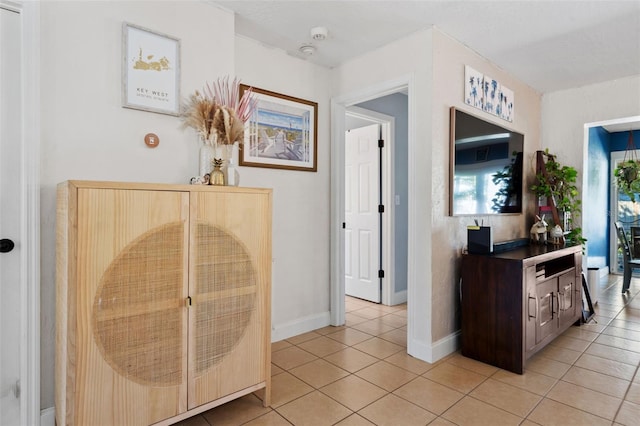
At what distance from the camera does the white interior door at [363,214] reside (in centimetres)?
412

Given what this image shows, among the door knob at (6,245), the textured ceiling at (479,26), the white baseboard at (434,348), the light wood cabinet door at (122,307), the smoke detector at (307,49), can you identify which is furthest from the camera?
the smoke detector at (307,49)

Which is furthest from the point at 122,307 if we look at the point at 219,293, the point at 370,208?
the point at 370,208

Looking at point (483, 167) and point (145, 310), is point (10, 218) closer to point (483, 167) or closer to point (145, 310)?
point (145, 310)

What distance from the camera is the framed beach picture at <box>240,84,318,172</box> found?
278 centimetres

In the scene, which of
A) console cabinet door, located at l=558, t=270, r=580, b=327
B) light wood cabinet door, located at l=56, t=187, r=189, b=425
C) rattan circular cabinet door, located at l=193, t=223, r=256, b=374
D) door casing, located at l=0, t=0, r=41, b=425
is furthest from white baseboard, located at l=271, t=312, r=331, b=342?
console cabinet door, located at l=558, t=270, r=580, b=327

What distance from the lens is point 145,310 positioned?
1581 millimetres

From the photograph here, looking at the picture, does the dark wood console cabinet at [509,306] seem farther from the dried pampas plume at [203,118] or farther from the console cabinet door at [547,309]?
the dried pampas plume at [203,118]

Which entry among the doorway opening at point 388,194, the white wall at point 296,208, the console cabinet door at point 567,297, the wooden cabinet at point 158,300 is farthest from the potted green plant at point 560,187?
the wooden cabinet at point 158,300

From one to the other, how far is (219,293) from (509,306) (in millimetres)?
1918

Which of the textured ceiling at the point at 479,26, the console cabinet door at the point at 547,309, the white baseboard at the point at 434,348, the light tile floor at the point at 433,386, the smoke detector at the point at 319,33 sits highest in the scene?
the textured ceiling at the point at 479,26

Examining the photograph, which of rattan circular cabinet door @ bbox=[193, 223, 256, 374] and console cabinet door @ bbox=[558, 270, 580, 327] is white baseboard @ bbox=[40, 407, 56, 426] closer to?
rattan circular cabinet door @ bbox=[193, 223, 256, 374]

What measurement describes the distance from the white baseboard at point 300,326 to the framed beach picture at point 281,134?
1.32m

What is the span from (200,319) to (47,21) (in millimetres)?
1611

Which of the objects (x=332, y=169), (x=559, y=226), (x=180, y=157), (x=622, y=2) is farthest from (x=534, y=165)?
(x=180, y=157)
